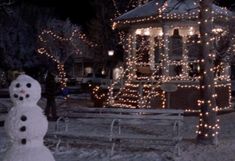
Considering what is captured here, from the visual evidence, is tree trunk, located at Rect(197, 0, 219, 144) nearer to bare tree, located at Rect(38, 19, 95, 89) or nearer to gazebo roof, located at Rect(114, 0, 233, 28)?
gazebo roof, located at Rect(114, 0, 233, 28)

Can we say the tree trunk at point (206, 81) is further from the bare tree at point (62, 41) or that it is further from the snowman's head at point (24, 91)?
the bare tree at point (62, 41)

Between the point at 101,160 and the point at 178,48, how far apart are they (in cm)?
1360

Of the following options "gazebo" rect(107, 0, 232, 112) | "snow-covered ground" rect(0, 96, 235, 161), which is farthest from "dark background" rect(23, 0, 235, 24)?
"snow-covered ground" rect(0, 96, 235, 161)

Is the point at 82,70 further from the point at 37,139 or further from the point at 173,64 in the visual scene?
the point at 37,139

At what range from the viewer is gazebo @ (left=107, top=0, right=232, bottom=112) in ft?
71.9

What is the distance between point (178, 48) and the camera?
24531 millimetres

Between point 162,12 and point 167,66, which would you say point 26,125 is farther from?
point 167,66

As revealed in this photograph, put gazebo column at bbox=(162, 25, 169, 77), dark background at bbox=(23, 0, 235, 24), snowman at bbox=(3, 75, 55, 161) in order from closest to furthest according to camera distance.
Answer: snowman at bbox=(3, 75, 55, 161) < gazebo column at bbox=(162, 25, 169, 77) < dark background at bbox=(23, 0, 235, 24)

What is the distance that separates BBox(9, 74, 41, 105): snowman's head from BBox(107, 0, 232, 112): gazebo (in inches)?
528

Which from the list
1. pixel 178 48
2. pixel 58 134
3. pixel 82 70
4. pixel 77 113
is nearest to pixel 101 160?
pixel 58 134

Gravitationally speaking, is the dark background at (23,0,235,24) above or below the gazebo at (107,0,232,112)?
above

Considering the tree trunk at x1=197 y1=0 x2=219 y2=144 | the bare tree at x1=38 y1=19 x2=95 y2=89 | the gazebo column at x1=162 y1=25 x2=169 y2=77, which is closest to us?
the tree trunk at x1=197 y1=0 x2=219 y2=144

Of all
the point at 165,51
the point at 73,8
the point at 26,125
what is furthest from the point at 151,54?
the point at 73,8

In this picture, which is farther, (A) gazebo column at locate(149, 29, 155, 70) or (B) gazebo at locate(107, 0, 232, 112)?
(A) gazebo column at locate(149, 29, 155, 70)
